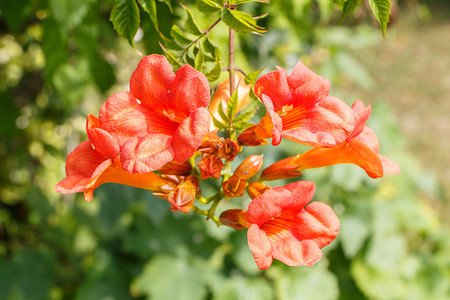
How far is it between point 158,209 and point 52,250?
1.90 m

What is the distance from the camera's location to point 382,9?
910 millimetres

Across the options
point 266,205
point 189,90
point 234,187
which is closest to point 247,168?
point 234,187

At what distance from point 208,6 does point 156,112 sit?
262 mm

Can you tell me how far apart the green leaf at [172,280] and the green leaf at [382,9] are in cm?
240

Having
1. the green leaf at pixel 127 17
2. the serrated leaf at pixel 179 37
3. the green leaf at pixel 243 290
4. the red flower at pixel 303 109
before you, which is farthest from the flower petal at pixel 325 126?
the green leaf at pixel 243 290

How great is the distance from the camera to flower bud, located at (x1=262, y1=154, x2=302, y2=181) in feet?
3.76

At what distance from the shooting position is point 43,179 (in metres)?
4.44

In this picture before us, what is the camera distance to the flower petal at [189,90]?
837mm

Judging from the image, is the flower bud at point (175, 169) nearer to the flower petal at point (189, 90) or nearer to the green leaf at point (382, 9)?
the flower petal at point (189, 90)

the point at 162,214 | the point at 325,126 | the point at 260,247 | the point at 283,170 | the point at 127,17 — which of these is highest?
the point at 127,17

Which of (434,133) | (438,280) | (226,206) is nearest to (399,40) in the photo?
(434,133)

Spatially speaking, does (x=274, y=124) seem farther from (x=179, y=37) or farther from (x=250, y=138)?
(x=179, y=37)

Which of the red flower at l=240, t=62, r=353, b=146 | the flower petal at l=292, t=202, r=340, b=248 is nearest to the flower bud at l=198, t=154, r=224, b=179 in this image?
the red flower at l=240, t=62, r=353, b=146

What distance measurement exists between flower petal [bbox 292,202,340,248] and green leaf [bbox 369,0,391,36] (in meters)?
0.43
